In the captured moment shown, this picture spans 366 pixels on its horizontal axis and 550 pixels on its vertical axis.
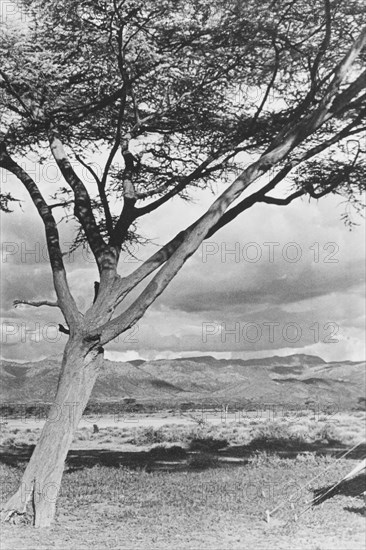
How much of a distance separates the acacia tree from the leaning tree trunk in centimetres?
2

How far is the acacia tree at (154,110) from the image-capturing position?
9086 millimetres

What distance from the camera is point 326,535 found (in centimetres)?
803

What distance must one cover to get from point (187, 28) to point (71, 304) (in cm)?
421

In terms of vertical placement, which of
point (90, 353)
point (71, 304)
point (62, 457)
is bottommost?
point (62, 457)

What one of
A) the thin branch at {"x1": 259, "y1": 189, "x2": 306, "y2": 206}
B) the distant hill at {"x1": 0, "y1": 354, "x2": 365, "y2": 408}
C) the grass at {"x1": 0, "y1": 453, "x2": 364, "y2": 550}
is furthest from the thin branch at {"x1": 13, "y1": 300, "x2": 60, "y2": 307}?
the distant hill at {"x1": 0, "y1": 354, "x2": 365, "y2": 408}

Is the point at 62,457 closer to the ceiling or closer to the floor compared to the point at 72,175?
closer to the floor

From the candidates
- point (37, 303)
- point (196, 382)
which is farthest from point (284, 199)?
point (196, 382)

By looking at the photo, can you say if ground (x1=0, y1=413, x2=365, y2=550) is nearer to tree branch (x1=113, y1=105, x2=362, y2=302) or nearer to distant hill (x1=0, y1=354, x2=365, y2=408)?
tree branch (x1=113, y1=105, x2=362, y2=302)

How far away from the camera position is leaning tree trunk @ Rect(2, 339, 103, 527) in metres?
8.57

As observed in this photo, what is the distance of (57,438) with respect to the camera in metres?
8.78

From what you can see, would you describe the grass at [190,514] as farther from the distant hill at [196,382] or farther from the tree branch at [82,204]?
the distant hill at [196,382]

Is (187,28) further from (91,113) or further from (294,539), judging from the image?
(294,539)

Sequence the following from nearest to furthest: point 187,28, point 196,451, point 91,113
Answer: point 187,28, point 91,113, point 196,451

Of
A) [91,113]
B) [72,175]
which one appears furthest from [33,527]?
[91,113]
